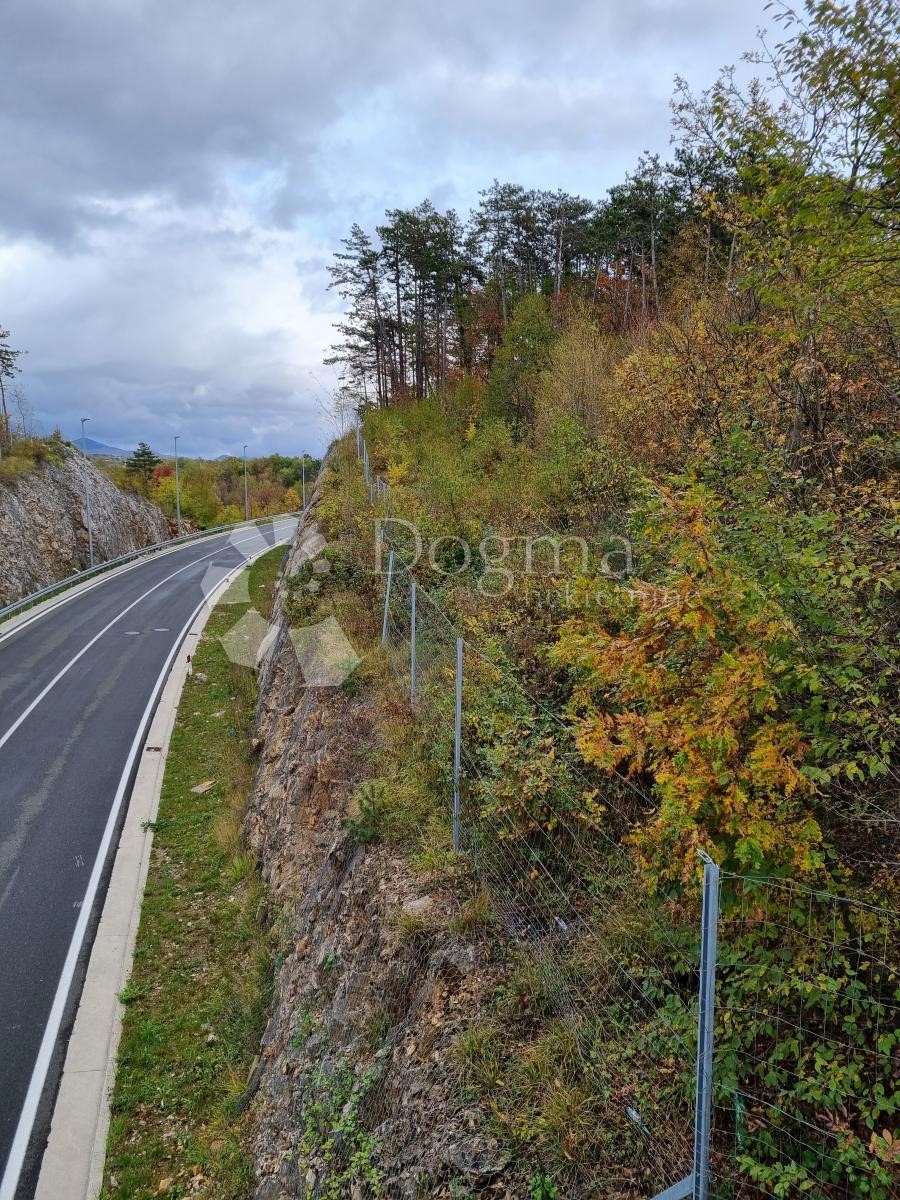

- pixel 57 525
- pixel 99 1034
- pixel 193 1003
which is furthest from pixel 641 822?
pixel 57 525

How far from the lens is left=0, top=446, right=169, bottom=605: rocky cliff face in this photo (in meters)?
36.2

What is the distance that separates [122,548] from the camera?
2028 inches

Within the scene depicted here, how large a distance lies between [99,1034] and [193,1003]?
1193 millimetres

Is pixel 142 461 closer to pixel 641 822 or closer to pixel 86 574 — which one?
pixel 86 574

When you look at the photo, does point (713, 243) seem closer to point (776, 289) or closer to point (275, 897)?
point (776, 289)

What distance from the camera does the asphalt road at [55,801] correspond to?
8.58 m

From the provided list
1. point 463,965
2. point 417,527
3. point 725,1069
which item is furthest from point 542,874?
point 417,527

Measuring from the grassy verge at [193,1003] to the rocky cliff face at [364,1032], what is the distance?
2.31ft

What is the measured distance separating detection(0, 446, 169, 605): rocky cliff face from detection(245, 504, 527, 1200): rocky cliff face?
1260 inches

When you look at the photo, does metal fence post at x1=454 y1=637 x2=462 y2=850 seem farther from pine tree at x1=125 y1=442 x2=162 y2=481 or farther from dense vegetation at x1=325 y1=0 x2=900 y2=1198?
pine tree at x1=125 y1=442 x2=162 y2=481

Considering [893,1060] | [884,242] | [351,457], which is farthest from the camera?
[351,457]

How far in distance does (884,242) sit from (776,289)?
929mm

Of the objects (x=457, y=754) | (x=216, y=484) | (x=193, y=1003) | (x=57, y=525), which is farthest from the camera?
(x=216, y=484)

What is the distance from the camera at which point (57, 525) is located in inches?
1647
